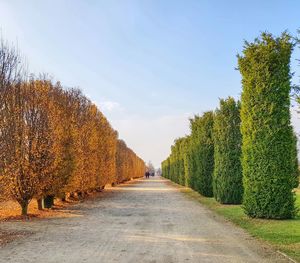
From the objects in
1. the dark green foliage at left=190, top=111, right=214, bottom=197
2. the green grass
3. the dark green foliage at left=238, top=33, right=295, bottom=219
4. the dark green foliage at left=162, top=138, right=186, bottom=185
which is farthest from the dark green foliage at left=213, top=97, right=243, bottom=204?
the dark green foliage at left=162, top=138, right=186, bottom=185

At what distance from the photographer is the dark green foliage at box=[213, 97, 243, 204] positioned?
73.4 feet

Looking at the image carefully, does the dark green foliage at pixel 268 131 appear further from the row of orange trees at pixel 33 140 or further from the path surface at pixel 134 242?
the row of orange trees at pixel 33 140

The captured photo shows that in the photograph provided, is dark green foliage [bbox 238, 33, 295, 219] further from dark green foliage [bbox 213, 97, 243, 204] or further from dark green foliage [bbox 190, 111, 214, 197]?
dark green foliage [bbox 190, 111, 214, 197]

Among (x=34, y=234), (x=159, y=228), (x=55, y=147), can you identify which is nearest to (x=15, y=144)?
(x=55, y=147)

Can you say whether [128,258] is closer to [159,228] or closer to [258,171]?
[159,228]

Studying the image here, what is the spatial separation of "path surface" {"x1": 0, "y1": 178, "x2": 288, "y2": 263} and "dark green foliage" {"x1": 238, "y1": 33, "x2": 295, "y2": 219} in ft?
6.25

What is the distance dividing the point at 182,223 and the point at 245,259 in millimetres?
6184

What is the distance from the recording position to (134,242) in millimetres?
10867

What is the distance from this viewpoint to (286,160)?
1552 cm

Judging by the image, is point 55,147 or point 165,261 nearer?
point 165,261

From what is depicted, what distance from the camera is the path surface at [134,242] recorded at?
8.96 m

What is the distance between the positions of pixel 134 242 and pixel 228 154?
41.9 ft

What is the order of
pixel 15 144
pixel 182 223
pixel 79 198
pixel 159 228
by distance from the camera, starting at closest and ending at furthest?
pixel 159 228
pixel 182 223
pixel 15 144
pixel 79 198

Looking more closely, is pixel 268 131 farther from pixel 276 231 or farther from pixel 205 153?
pixel 205 153
